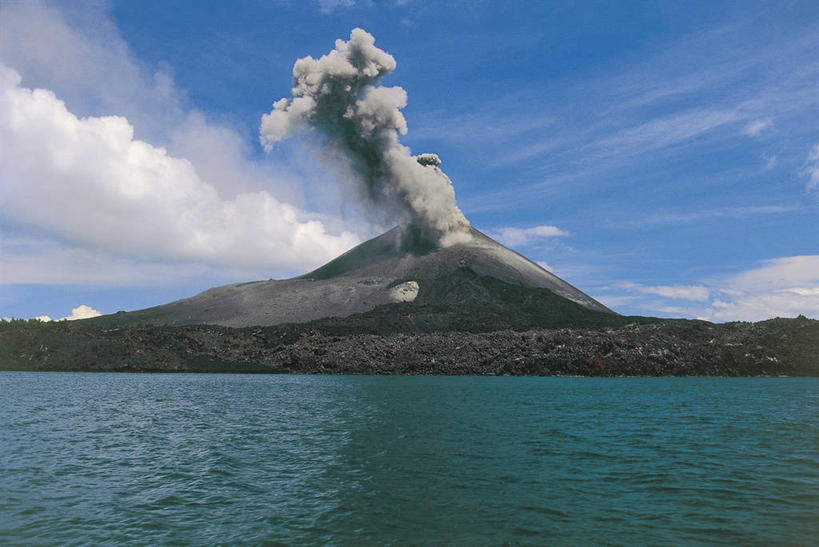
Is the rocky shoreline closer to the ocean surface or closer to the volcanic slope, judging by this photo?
the volcanic slope

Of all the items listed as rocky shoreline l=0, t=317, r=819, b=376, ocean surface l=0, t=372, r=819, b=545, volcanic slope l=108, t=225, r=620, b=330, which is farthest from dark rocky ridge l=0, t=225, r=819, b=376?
ocean surface l=0, t=372, r=819, b=545

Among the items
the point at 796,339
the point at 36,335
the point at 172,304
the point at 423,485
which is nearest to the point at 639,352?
the point at 796,339

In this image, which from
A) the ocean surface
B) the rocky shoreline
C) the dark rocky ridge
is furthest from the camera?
the dark rocky ridge

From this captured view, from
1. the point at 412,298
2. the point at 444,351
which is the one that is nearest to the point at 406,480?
the point at 444,351

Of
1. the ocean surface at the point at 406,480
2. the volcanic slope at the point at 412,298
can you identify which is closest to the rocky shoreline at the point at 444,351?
the volcanic slope at the point at 412,298

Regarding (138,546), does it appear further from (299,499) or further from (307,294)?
(307,294)

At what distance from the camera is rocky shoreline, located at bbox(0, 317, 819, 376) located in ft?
366

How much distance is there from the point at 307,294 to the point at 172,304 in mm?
56741

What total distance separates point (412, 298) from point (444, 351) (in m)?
54.3

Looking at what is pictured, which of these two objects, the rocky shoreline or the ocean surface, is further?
the rocky shoreline

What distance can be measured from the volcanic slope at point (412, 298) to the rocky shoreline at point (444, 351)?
2339 cm

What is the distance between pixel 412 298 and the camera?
572 feet

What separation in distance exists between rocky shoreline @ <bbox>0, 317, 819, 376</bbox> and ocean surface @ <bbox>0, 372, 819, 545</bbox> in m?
81.4

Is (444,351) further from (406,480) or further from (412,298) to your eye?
(406,480)
